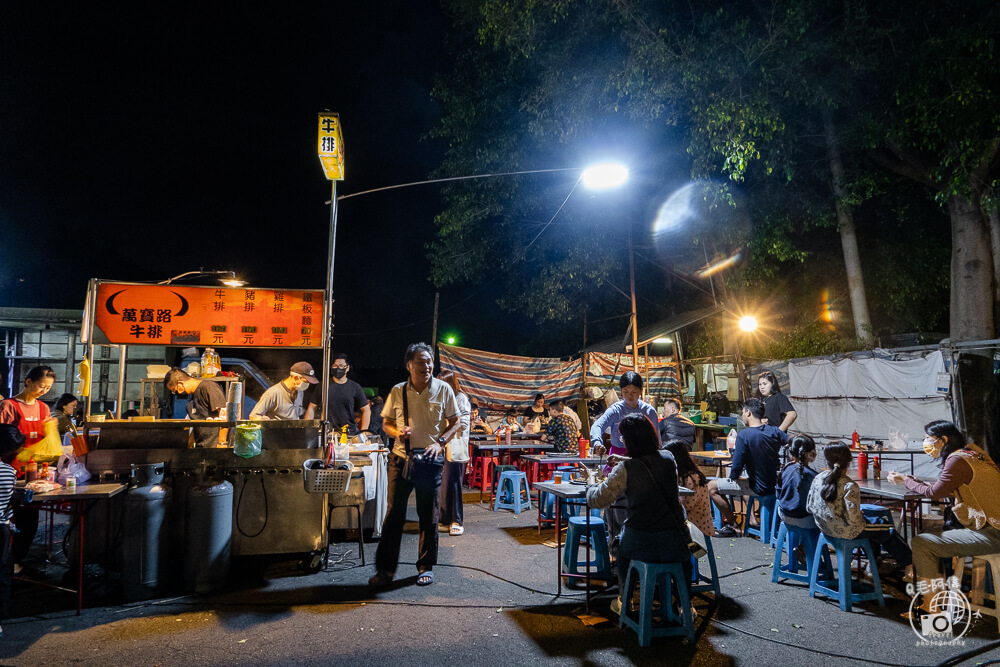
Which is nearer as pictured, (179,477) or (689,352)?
(179,477)

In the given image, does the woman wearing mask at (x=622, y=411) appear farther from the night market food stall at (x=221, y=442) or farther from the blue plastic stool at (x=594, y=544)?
the night market food stall at (x=221, y=442)

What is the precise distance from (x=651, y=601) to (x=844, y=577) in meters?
2.02

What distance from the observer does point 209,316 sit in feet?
21.4

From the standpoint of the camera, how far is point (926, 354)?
382 inches

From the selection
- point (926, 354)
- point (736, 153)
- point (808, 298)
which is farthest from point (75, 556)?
point (808, 298)

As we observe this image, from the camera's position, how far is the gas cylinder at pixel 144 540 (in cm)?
506

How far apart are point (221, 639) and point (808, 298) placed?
15.7 meters

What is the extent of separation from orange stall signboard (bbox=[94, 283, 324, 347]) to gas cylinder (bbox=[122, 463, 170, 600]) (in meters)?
1.76

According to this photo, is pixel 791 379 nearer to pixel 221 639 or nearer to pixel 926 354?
pixel 926 354

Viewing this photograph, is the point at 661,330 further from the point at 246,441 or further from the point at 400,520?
the point at 246,441

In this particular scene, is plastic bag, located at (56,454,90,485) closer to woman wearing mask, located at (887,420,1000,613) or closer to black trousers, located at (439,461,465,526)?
black trousers, located at (439,461,465,526)

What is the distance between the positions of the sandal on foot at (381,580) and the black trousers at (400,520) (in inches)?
1.8

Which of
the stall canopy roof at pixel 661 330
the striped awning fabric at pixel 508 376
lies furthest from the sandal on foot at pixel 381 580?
the stall canopy roof at pixel 661 330

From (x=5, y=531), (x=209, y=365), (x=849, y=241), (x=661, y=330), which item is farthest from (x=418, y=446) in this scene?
(x=849, y=241)
